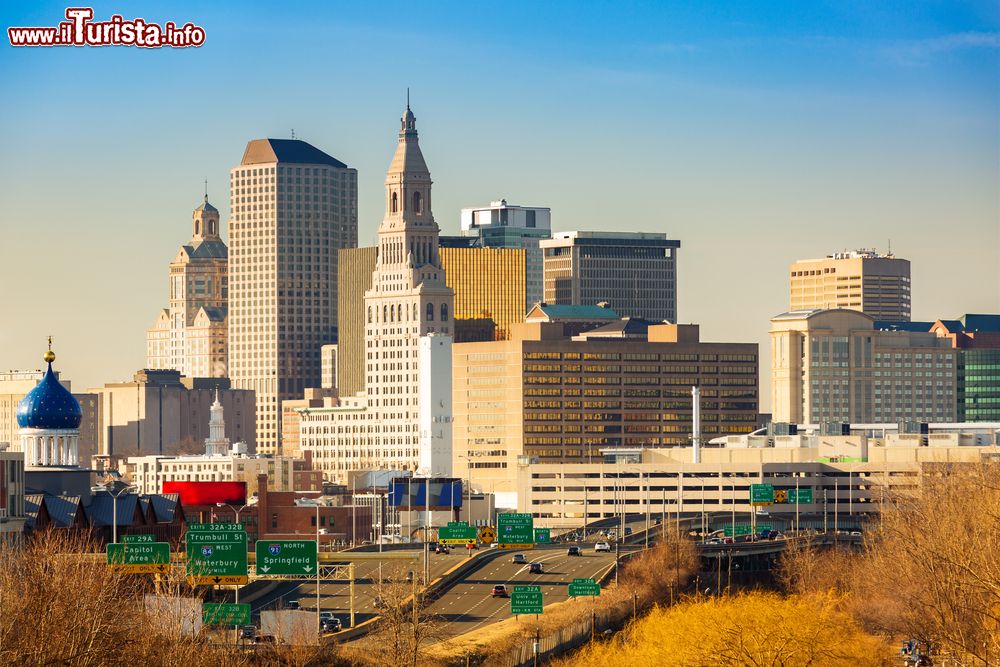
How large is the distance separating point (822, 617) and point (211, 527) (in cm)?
4087

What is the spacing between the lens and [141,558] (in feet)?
561

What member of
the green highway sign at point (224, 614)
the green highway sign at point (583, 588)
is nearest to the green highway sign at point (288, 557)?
the green highway sign at point (224, 614)

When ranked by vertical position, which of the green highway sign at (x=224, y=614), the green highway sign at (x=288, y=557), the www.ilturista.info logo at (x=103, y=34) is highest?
the www.ilturista.info logo at (x=103, y=34)

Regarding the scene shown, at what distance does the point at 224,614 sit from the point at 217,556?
10.1m

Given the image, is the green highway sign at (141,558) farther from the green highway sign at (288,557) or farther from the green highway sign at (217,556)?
the green highway sign at (288,557)

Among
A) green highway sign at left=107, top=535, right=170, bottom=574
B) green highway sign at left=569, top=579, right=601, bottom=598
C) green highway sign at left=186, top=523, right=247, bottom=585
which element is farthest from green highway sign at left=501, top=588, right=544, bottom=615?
green highway sign at left=107, top=535, right=170, bottom=574

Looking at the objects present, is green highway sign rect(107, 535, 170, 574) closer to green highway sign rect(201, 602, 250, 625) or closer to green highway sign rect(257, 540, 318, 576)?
green highway sign rect(257, 540, 318, 576)

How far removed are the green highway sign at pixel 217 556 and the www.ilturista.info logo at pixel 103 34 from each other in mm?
41207

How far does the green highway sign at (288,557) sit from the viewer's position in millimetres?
173875

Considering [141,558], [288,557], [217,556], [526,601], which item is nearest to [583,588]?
[526,601]

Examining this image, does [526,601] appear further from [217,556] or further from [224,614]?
[224,614]

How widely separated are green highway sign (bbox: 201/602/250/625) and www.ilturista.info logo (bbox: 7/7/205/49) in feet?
125

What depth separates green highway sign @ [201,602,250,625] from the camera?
160000mm

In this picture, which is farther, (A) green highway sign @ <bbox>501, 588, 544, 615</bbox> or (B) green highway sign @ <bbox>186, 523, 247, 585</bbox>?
(A) green highway sign @ <bbox>501, 588, 544, 615</bbox>
